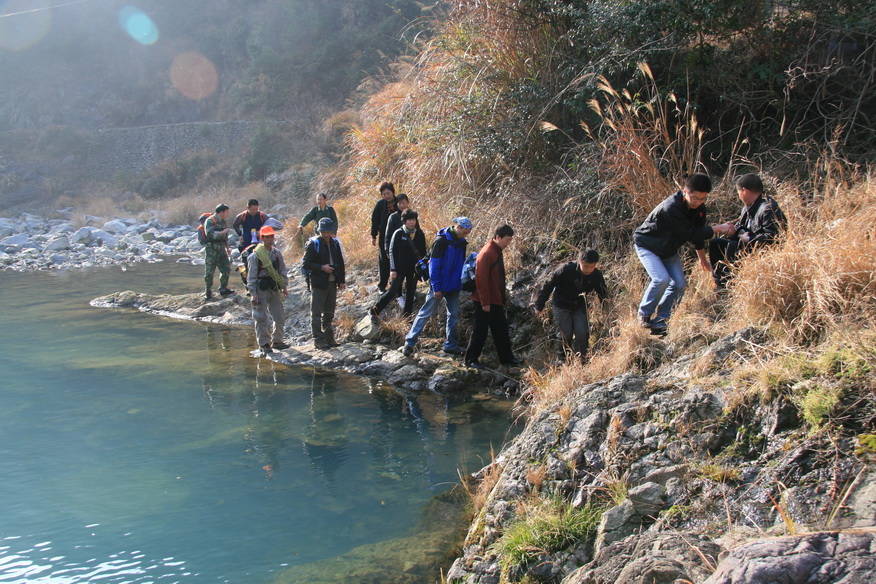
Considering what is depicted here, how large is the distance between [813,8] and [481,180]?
15.9 ft

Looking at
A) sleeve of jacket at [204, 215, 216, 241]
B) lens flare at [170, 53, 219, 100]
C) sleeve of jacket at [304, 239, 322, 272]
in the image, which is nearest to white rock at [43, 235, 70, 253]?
sleeve of jacket at [204, 215, 216, 241]

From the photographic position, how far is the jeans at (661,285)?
5.85 m

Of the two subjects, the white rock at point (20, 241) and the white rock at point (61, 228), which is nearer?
the white rock at point (20, 241)

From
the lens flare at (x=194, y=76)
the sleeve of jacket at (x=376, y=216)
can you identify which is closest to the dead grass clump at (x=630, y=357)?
the sleeve of jacket at (x=376, y=216)

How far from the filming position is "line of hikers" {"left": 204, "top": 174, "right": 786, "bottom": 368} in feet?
19.0

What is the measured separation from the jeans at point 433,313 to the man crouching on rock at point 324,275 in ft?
4.52

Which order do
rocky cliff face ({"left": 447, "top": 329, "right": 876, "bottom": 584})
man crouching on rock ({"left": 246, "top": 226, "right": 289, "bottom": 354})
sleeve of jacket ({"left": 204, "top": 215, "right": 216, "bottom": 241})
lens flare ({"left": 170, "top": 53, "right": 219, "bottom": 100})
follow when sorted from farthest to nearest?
lens flare ({"left": 170, "top": 53, "right": 219, "bottom": 100}) → sleeve of jacket ({"left": 204, "top": 215, "right": 216, "bottom": 241}) → man crouching on rock ({"left": 246, "top": 226, "right": 289, "bottom": 354}) → rocky cliff face ({"left": 447, "top": 329, "right": 876, "bottom": 584})

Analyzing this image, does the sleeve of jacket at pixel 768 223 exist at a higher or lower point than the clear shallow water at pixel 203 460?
higher

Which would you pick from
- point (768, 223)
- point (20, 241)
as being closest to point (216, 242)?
point (768, 223)

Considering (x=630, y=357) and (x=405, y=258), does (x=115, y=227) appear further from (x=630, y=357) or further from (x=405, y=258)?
(x=630, y=357)

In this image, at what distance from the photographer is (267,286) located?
8.91 m

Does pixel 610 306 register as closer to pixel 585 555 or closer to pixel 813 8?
pixel 585 555

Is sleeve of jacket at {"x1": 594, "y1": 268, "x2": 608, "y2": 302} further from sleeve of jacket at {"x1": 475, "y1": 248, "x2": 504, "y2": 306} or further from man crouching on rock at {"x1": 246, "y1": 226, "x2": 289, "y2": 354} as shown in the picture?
man crouching on rock at {"x1": 246, "y1": 226, "x2": 289, "y2": 354}

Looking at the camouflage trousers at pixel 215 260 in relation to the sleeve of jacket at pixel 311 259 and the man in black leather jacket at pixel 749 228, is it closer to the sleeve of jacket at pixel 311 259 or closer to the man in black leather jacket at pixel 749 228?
the sleeve of jacket at pixel 311 259
